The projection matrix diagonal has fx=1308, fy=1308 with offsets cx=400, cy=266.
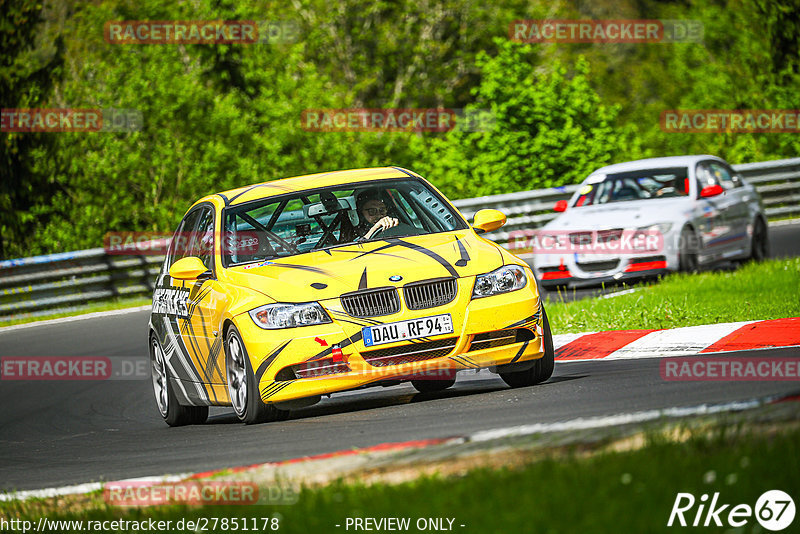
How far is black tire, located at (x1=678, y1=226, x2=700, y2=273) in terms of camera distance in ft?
50.6

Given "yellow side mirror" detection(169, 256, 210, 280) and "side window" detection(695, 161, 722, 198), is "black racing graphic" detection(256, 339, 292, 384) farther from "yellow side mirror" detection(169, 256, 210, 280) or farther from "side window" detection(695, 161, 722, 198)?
"side window" detection(695, 161, 722, 198)

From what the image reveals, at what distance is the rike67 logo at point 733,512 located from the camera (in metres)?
4.07

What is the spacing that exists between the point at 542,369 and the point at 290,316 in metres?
1.78

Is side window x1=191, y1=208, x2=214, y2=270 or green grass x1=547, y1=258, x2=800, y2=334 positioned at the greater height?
side window x1=191, y1=208, x2=214, y2=270

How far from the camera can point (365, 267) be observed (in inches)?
328

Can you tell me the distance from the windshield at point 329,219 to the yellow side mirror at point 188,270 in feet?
0.64

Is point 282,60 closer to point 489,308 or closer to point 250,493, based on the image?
point 489,308

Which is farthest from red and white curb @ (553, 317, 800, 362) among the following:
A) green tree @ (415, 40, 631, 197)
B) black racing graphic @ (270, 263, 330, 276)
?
green tree @ (415, 40, 631, 197)

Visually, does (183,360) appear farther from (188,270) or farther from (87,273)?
(87,273)

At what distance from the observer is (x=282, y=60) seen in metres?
40.6

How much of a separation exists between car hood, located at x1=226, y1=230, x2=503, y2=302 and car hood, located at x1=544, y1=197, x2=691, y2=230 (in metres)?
6.93

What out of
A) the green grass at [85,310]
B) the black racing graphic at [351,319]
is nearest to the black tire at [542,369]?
the black racing graphic at [351,319]

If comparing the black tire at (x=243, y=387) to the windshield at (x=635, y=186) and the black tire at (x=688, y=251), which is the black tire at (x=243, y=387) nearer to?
the black tire at (x=688, y=251)

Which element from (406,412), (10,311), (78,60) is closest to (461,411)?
(406,412)
